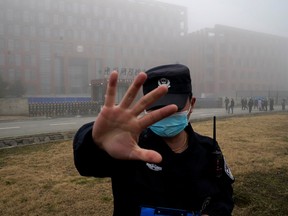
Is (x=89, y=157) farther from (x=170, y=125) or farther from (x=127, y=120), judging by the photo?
(x=170, y=125)

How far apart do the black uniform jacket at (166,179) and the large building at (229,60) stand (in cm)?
5176

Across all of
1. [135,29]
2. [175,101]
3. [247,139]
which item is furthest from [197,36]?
[175,101]

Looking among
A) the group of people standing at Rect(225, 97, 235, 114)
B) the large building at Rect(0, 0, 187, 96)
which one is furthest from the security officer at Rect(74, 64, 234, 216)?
the large building at Rect(0, 0, 187, 96)

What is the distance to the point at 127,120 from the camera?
4.22ft

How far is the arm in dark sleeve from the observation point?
1.45 m

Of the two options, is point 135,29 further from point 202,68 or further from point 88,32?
point 202,68

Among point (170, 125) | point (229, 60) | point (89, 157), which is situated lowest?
point (89, 157)

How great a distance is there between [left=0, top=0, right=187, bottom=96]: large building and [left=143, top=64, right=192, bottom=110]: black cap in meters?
42.0

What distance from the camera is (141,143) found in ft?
5.94

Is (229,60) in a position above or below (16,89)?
above

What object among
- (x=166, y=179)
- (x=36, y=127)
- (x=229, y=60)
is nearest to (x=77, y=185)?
(x=166, y=179)

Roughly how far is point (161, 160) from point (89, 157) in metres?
0.42

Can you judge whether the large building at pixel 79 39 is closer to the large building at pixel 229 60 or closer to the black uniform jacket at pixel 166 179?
the large building at pixel 229 60

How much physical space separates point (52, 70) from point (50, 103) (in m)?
31.1
